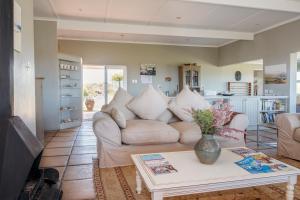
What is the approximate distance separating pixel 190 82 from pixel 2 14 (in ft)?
22.5

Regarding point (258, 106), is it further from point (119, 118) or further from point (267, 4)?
point (119, 118)

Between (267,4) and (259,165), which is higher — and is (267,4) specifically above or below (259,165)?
above

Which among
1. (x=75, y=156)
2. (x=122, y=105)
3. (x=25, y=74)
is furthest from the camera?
(x=122, y=105)

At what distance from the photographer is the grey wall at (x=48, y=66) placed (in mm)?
5367

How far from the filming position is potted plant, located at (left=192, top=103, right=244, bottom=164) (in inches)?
70.9

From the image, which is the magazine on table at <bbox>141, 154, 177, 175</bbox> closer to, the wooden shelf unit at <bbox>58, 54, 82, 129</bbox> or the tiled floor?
the tiled floor

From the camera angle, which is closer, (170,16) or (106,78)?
(170,16)

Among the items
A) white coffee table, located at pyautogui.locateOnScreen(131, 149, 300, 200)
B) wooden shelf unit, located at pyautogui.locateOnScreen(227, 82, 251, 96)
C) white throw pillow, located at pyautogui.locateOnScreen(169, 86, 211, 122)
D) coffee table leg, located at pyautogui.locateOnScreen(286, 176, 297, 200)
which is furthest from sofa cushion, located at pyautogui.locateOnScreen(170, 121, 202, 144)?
wooden shelf unit, located at pyautogui.locateOnScreen(227, 82, 251, 96)

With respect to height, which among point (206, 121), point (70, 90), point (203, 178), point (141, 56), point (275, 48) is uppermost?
point (141, 56)

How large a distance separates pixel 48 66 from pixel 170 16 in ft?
Result: 10.2

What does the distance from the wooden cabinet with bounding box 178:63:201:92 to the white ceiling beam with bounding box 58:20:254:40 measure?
1606 mm

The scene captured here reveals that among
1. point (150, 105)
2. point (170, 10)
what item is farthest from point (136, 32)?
point (150, 105)

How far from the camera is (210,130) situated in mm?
1841

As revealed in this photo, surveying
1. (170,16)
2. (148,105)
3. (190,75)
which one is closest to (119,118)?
(148,105)
